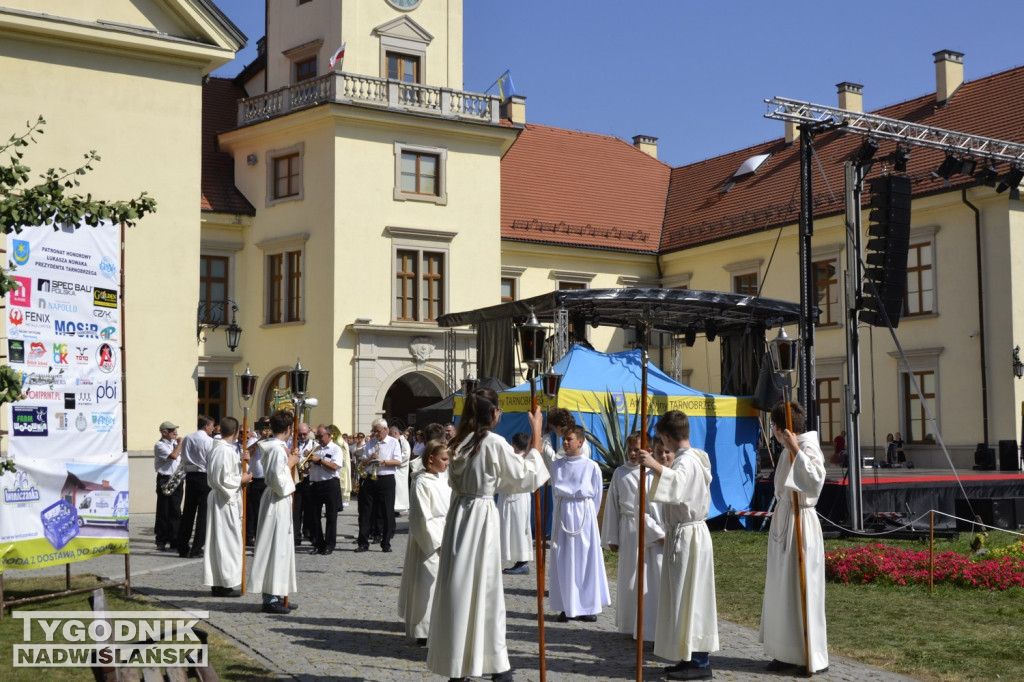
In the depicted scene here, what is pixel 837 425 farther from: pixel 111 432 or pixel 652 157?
pixel 111 432

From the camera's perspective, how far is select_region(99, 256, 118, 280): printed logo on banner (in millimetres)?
11242

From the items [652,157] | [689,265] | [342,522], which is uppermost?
[652,157]

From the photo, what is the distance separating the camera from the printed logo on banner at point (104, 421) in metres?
11.1

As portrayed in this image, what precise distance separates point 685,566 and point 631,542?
6.92 ft

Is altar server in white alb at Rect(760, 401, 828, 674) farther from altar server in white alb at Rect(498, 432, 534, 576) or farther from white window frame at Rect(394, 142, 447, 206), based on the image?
white window frame at Rect(394, 142, 447, 206)

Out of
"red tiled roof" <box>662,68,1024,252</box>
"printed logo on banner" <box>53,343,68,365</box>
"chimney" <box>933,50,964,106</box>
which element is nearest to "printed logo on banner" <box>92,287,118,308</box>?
"printed logo on banner" <box>53,343,68,365</box>

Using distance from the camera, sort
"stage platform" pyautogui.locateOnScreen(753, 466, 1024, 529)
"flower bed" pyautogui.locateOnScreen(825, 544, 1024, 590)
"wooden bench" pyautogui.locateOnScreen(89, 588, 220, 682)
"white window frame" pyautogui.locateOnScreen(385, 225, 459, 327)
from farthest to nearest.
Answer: "white window frame" pyautogui.locateOnScreen(385, 225, 459, 327) → "stage platform" pyautogui.locateOnScreen(753, 466, 1024, 529) → "flower bed" pyautogui.locateOnScreen(825, 544, 1024, 590) → "wooden bench" pyautogui.locateOnScreen(89, 588, 220, 682)

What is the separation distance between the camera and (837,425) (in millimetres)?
34906

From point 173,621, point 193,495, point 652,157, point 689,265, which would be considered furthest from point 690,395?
point 652,157

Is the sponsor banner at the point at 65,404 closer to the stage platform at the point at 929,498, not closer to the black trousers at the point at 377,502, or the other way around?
the black trousers at the point at 377,502

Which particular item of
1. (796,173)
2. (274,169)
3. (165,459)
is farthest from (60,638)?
(796,173)

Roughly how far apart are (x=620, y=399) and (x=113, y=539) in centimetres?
1000

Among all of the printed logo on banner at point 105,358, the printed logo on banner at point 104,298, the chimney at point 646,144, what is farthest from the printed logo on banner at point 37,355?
the chimney at point 646,144

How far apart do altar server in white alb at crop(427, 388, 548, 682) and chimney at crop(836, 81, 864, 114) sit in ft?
110
